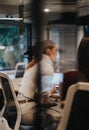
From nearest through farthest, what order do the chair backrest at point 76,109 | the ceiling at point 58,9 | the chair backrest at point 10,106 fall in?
1. the ceiling at point 58,9
2. the chair backrest at point 76,109
3. the chair backrest at point 10,106

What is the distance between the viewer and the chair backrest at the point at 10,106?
8.84 ft

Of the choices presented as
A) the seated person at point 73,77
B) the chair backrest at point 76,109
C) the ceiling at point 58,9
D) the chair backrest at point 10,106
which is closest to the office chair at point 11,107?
the chair backrest at point 10,106

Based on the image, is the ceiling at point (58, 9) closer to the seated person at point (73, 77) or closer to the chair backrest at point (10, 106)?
the seated person at point (73, 77)

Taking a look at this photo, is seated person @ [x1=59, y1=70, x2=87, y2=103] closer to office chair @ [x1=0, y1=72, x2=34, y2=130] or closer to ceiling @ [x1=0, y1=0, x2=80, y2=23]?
ceiling @ [x1=0, y1=0, x2=80, y2=23]

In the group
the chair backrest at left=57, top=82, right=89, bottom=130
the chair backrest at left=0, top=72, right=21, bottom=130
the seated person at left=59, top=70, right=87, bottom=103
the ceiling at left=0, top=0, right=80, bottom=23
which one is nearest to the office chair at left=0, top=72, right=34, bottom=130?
the chair backrest at left=0, top=72, right=21, bottom=130

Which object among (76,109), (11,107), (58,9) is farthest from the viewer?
(11,107)

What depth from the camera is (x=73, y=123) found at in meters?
1.38

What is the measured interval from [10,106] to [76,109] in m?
1.59

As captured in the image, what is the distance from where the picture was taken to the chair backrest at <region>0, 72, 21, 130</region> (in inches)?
106

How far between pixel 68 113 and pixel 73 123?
0.05m

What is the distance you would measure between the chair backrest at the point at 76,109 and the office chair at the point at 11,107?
132cm

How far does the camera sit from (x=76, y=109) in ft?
4.47

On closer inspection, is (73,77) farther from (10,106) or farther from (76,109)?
(10,106)

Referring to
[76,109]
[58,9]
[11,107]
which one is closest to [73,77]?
[76,109]
